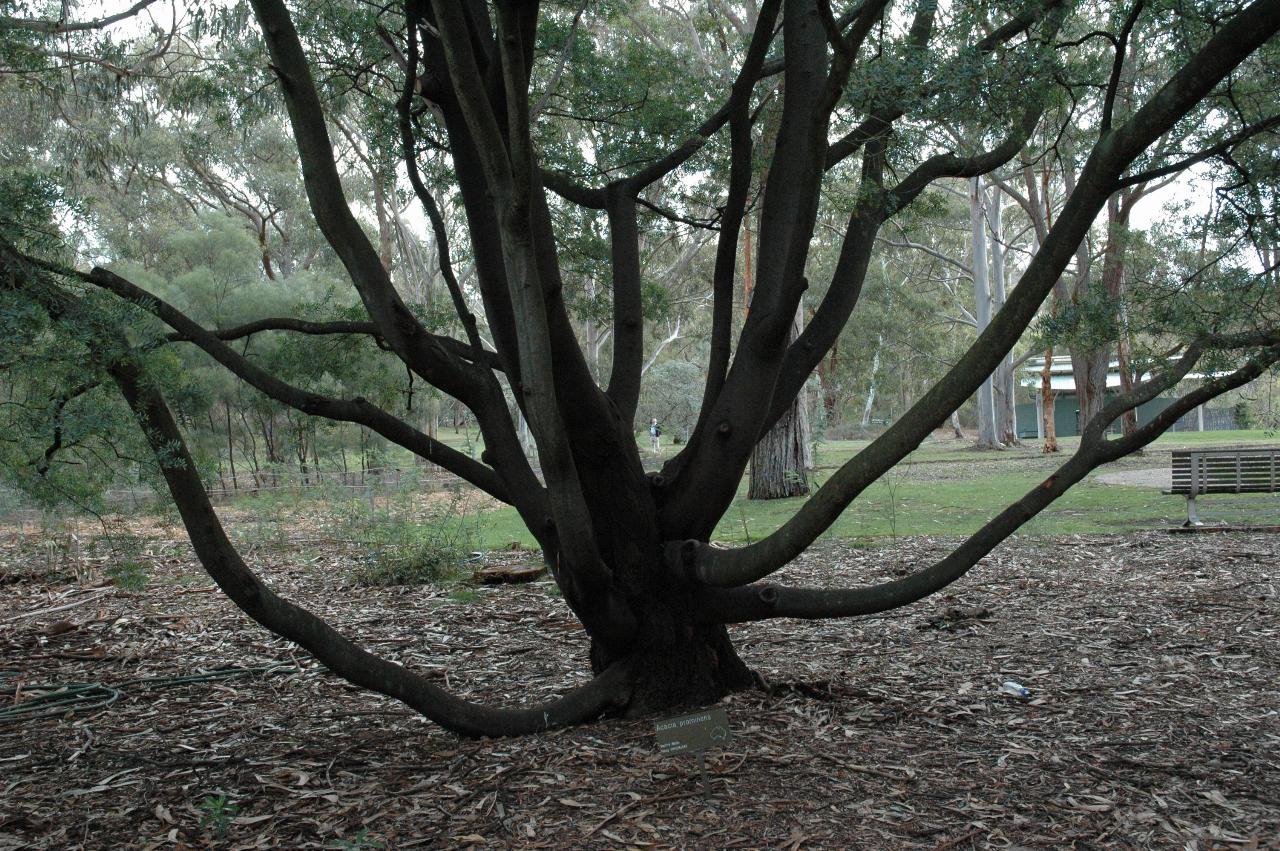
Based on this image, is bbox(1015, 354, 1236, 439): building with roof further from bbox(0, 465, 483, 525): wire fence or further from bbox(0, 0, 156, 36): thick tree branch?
bbox(0, 0, 156, 36): thick tree branch

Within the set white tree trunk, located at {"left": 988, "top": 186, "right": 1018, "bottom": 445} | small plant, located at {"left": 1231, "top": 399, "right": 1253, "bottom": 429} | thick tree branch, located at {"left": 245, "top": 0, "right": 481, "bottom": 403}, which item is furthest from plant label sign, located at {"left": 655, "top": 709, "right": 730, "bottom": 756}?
small plant, located at {"left": 1231, "top": 399, "right": 1253, "bottom": 429}

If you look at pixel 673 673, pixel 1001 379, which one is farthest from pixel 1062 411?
pixel 673 673

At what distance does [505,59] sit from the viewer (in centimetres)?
293

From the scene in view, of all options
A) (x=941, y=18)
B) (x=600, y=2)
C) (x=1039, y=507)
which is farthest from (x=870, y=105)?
(x=600, y=2)

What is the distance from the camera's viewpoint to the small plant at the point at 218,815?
3156 mm

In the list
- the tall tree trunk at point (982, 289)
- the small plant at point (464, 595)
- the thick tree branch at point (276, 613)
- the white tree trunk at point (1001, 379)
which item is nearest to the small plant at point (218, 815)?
the thick tree branch at point (276, 613)

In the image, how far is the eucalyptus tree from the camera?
322cm

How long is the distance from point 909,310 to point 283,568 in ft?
97.3

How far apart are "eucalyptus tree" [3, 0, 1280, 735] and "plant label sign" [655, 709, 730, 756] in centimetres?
58

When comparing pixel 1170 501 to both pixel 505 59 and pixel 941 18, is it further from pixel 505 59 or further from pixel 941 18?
pixel 505 59

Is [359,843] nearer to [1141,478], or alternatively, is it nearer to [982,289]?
[1141,478]

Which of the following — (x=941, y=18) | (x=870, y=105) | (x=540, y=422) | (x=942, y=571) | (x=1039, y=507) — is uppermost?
(x=941, y=18)

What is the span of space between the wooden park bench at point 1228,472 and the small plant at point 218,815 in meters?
8.59

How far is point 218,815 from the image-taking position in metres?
3.18
